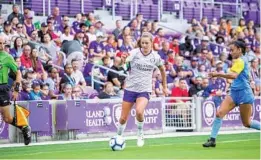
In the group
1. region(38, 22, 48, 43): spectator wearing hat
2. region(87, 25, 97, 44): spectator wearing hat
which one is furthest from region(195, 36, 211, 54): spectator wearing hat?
region(38, 22, 48, 43): spectator wearing hat

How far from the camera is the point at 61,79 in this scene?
21094 mm

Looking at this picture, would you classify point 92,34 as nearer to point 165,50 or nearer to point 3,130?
point 165,50

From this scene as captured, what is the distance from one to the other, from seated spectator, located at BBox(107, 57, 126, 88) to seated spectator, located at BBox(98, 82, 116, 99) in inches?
45.1

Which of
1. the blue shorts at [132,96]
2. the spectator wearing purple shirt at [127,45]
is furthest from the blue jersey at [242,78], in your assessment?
the spectator wearing purple shirt at [127,45]

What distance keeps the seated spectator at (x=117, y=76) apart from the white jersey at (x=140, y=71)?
6578 millimetres

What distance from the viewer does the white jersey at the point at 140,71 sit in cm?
1555

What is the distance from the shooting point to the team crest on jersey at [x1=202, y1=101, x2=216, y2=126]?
2231 cm

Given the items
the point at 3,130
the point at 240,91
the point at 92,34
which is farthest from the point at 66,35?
the point at 240,91

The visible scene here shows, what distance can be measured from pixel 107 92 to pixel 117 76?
164 cm

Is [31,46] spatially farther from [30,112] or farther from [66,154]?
[66,154]

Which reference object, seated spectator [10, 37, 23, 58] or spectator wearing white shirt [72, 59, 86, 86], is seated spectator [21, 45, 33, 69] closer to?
seated spectator [10, 37, 23, 58]

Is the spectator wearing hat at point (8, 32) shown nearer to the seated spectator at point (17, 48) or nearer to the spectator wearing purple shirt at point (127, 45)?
the seated spectator at point (17, 48)

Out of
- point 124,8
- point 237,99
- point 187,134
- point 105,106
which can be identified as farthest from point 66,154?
point 124,8

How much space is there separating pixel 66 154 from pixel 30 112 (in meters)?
4.08
